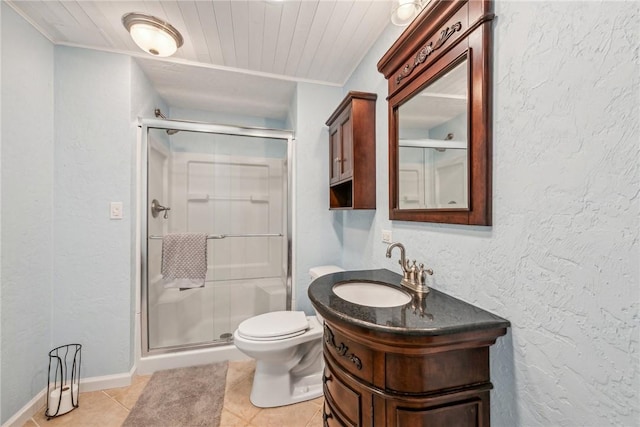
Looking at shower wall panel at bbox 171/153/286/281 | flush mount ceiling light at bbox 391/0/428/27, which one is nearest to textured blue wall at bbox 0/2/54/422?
shower wall panel at bbox 171/153/286/281

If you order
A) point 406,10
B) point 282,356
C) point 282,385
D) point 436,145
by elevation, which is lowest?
point 282,385

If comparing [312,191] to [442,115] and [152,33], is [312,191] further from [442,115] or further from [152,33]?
[152,33]

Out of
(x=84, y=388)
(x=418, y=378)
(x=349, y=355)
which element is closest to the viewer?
(x=418, y=378)

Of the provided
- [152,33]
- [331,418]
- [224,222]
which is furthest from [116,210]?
[331,418]

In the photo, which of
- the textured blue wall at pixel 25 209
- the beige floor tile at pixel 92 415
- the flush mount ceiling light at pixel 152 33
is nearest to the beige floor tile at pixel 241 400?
the beige floor tile at pixel 92 415

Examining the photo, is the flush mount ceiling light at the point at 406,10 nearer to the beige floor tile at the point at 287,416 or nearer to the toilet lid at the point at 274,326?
the toilet lid at the point at 274,326

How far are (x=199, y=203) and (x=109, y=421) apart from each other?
1.54 metres

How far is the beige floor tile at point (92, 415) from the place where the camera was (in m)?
1.46

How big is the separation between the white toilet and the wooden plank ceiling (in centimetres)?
189

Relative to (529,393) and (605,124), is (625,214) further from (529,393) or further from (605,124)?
(529,393)

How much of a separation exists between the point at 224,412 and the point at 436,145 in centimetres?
190

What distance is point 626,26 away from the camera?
0.56m

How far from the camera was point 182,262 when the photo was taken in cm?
200

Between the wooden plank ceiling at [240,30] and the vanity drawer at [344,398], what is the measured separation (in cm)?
185
